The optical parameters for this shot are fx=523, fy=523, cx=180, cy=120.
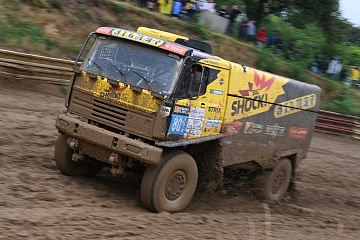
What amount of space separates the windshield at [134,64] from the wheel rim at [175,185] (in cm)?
127

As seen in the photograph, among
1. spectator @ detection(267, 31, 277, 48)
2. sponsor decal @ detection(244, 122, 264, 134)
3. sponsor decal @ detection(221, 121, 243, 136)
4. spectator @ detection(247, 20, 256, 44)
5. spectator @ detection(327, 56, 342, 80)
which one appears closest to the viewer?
sponsor decal @ detection(221, 121, 243, 136)

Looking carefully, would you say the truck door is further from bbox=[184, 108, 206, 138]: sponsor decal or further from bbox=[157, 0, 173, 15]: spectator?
bbox=[157, 0, 173, 15]: spectator

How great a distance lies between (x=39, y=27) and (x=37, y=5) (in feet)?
4.40

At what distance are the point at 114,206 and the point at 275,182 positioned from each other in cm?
392

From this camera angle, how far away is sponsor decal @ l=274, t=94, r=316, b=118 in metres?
9.62

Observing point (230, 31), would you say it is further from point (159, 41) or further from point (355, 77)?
point (159, 41)

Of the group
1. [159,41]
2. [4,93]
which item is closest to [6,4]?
[4,93]

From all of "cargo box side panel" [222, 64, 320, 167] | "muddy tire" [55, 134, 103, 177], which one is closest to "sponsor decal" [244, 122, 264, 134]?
"cargo box side panel" [222, 64, 320, 167]

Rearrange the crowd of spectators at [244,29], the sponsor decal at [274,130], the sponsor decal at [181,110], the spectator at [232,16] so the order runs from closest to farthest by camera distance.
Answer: the sponsor decal at [181,110] < the sponsor decal at [274,130] < the crowd of spectators at [244,29] < the spectator at [232,16]

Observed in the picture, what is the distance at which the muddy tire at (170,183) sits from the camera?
743 centimetres

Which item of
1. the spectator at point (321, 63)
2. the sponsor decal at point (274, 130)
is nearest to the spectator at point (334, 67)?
the spectator at point (321, 63)

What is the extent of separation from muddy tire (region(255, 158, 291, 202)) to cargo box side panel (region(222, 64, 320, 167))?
301 millimetres

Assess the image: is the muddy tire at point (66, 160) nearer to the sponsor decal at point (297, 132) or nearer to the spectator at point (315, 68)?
the sponsor decal at point (297, 132)

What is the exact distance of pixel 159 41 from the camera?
299 inches
